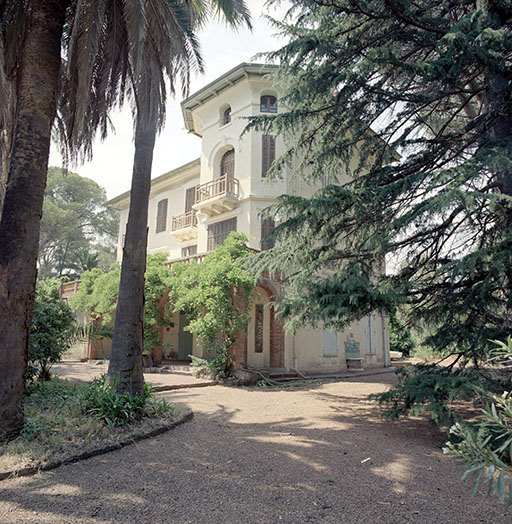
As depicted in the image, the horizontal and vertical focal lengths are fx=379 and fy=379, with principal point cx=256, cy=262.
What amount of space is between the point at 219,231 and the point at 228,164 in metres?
3.30

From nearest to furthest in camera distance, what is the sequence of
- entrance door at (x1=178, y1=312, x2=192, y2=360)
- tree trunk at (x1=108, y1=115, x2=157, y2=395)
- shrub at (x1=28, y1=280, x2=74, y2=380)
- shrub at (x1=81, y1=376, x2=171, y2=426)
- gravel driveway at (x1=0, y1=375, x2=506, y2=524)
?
gravel driveway at (x1=0, y1=375, x2=506, y2=524) < shrub at (x1=81, y1=376, x2=171, y2=426) < tree trunk at (x1=108, y1=115, x2=157, y2=395) < shrub at (x1=28, y1=280, x2=74, y2=380) < entrance door at (x1=178, y1=312, x2=192, y2=360)

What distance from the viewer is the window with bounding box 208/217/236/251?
16.9m

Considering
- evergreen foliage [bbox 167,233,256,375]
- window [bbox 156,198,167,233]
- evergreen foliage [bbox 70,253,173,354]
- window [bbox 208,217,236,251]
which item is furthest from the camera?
window [bbox 156,198,167,233]

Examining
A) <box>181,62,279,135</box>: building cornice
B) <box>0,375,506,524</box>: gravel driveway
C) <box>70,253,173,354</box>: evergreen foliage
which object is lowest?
<box>0,375,506,524</box>: gravel driveway

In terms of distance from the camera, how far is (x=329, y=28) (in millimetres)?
7234

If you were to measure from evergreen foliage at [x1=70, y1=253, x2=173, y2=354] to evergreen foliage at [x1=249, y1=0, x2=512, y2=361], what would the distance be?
7500 mm

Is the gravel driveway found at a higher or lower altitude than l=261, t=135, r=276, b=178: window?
lower

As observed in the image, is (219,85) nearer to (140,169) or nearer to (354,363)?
(140,169)

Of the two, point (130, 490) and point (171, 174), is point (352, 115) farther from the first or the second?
point (171, 174)

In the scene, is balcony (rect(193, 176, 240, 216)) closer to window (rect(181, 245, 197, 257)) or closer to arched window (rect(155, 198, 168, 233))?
window (rect(181, 245, 197, 257))

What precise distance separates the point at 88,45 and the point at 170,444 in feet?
20.1

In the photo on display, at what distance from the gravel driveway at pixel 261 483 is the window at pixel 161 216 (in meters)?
16.8

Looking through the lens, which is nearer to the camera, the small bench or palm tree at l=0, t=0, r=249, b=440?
palm tree at l=0, t=0, r=249, b=440

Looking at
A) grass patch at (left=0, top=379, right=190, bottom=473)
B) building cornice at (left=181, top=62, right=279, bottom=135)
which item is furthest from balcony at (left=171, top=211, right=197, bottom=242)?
grass patch at (left=0, top=379, right=190, bottom=473)
